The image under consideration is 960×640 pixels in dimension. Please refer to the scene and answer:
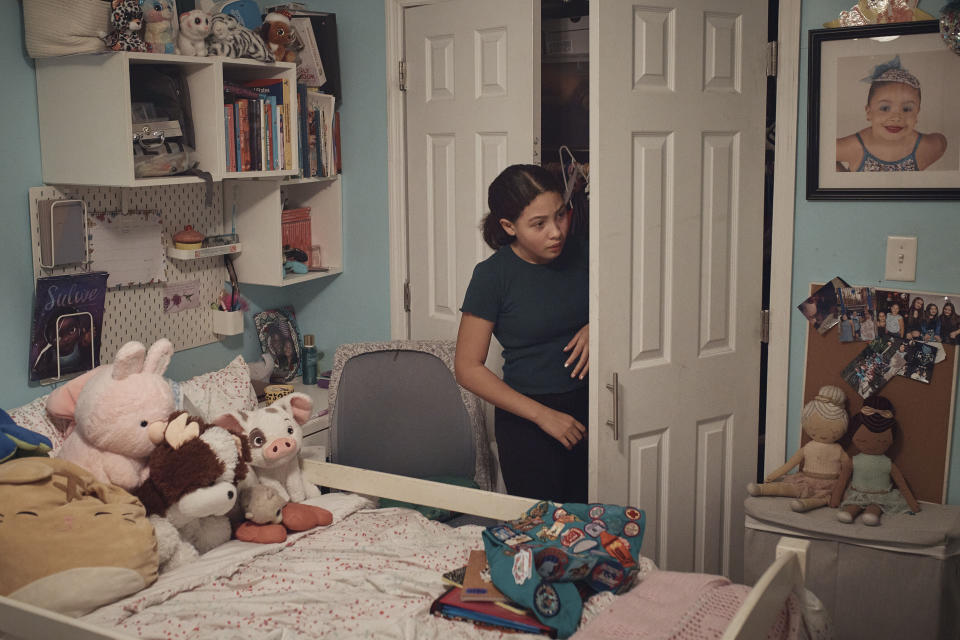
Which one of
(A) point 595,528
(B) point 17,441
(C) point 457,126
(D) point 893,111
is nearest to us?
(A) point 595,528

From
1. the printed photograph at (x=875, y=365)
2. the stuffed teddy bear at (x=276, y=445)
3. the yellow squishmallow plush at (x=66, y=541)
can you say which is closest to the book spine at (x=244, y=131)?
the stuffed teddy bear at (x=276, y=445)

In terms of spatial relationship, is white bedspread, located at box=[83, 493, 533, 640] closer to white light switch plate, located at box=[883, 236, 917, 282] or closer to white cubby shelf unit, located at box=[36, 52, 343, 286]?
white cubby shelf unit, located at box=[36, 52, 343, 286]

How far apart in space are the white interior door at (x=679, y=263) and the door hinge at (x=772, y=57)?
0.02m

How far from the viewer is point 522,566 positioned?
177 centimetres

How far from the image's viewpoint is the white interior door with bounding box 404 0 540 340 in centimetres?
290

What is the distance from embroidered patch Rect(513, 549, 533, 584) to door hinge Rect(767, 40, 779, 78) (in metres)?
1.58

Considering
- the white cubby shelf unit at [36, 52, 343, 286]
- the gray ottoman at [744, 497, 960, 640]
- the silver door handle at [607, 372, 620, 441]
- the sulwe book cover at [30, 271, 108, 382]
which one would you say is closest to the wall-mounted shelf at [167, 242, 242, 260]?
the white cubby shelf unit at [36, 52, 343, 286]

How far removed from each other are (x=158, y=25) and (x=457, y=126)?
38.9 inches

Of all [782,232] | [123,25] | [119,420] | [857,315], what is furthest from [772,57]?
[119,420]

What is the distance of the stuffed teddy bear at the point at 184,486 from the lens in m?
2.05

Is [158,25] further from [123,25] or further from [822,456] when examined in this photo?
[822,456]

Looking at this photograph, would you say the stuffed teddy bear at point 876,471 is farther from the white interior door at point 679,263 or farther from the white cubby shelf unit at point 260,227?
the white cubby shelf unit at point 260,227

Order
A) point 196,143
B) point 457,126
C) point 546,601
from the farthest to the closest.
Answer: point 457,126 < point 196,143 < point 546,601

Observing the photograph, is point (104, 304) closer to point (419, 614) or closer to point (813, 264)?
point (419, 614)
